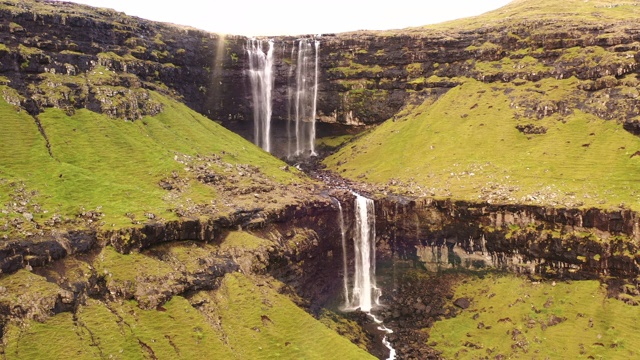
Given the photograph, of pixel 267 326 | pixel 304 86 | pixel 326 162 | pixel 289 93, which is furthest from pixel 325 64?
pixel 267 326

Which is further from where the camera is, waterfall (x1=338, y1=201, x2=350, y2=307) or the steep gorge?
waterfall (x1=338, y1=201, x2=350, y2=307)

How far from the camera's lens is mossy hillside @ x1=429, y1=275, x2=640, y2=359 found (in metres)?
61.7

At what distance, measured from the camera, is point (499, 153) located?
90312mm

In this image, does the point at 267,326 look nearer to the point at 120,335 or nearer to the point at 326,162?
the point at 120,335

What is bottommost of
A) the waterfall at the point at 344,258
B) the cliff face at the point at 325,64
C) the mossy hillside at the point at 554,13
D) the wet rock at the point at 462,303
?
the wet rock at the point at 462,303

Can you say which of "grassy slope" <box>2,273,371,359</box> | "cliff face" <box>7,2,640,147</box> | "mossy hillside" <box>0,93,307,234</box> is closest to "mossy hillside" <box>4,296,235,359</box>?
"grassy slope" <box>2,273,371,359</box>

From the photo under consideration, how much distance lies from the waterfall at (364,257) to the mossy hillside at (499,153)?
8.34m

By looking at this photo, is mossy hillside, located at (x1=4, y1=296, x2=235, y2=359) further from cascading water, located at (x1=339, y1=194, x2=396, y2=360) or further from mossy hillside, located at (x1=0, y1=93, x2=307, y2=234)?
cascading water, located at (x1=339, y1=194, x2=396, y2=360)

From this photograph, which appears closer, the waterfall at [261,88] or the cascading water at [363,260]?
the cascading water at [363,260]

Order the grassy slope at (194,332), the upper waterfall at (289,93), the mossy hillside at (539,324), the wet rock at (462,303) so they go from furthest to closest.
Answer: the upper waterfall at (289,93), the wet rock at (462,303), the mossy hillside at (539,324), the grassy slope at (194,332)

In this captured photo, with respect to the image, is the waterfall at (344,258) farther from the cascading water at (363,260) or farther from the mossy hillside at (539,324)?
the mossy hillside at (539,324)

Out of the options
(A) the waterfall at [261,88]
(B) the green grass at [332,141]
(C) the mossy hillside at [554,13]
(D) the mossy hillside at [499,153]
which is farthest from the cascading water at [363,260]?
(C) the mossy hillside at [554,13]

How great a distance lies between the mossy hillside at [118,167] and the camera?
60.3 metres

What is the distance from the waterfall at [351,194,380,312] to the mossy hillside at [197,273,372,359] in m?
15.4
